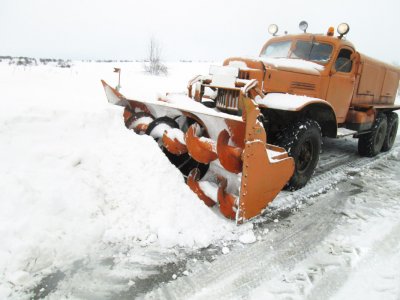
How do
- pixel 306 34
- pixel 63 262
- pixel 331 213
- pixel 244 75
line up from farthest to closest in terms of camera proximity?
pixel 306 34 < pixel 244 75 < pixel 331 213 < pixel 63 262

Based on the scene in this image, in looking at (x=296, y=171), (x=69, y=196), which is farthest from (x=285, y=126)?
(x=69, y=196)

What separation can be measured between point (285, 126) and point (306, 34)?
223cm

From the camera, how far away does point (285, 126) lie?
466cm

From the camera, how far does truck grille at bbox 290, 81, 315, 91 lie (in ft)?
16.0

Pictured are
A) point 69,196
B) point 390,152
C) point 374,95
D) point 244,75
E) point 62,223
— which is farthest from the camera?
point 390,152

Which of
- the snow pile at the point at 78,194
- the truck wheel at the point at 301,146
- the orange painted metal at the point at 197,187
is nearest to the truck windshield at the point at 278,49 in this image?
the truck wheel at the point at 301,146

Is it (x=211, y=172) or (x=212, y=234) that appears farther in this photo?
(x=211, y=172)

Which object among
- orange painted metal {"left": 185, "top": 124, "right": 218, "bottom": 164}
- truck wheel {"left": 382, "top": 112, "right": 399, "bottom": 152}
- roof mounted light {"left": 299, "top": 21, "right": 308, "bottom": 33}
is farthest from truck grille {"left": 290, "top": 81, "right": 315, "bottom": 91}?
truck wheel {"left": 382, "top": 112, "right": 399, "bottom": 152}

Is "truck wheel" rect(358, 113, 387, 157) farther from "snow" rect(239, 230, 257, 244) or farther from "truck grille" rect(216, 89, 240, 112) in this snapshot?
"snow" rect(239, 230, 257, 244)

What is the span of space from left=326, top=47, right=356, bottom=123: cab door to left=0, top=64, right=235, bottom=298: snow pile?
3.36 meters

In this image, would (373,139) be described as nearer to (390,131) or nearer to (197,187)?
(390,131)

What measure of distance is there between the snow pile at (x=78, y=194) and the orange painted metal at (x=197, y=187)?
7.1 inches

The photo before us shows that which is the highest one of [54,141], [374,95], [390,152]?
[374,95]

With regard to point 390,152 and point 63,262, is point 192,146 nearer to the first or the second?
point 63,262
